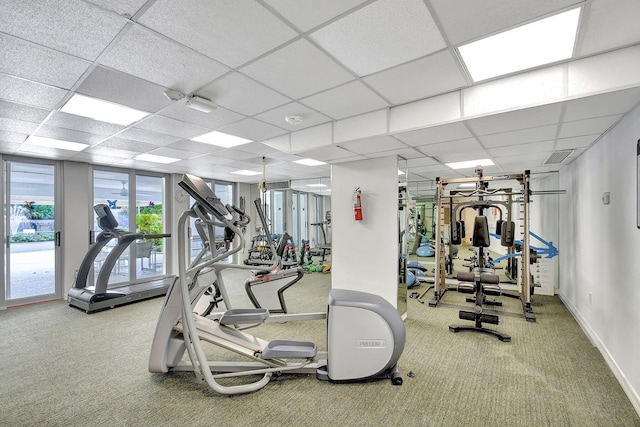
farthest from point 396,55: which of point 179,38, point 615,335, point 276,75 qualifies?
point 615,335

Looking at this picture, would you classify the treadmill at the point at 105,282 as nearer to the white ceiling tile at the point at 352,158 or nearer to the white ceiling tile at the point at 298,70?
the white ceiling tile at the point at 352,158

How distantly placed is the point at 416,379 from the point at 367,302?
2.75 ft

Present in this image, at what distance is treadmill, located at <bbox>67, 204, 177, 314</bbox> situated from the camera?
4500mm

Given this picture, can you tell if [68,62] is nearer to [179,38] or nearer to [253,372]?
[179,38]

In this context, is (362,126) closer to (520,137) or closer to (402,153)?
(402,153)

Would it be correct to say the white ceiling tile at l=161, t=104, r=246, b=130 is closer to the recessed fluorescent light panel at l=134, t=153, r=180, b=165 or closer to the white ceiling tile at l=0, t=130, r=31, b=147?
the white ceiling tile at l=0, t=130, r=31, b=147

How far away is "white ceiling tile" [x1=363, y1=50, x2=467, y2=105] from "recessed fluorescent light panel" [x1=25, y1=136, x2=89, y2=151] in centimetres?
437

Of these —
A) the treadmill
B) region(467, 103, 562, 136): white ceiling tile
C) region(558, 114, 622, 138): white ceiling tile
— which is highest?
region(467, 103, 562, 136): white ceiling tile

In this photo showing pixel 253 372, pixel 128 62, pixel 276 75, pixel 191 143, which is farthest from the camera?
pixel 191 143

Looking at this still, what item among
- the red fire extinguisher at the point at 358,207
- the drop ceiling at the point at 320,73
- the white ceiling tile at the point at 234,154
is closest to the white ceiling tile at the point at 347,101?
the drop ceiling at the point at 320,73

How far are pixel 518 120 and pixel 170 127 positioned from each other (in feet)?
12.2

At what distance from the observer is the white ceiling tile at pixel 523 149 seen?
3500 mm

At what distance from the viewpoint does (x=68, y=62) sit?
2.04 meters

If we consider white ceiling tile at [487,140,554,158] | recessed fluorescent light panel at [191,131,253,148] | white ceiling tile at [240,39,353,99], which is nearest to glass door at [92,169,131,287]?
recessed fluorescent light panel at [191,131,253,148]
